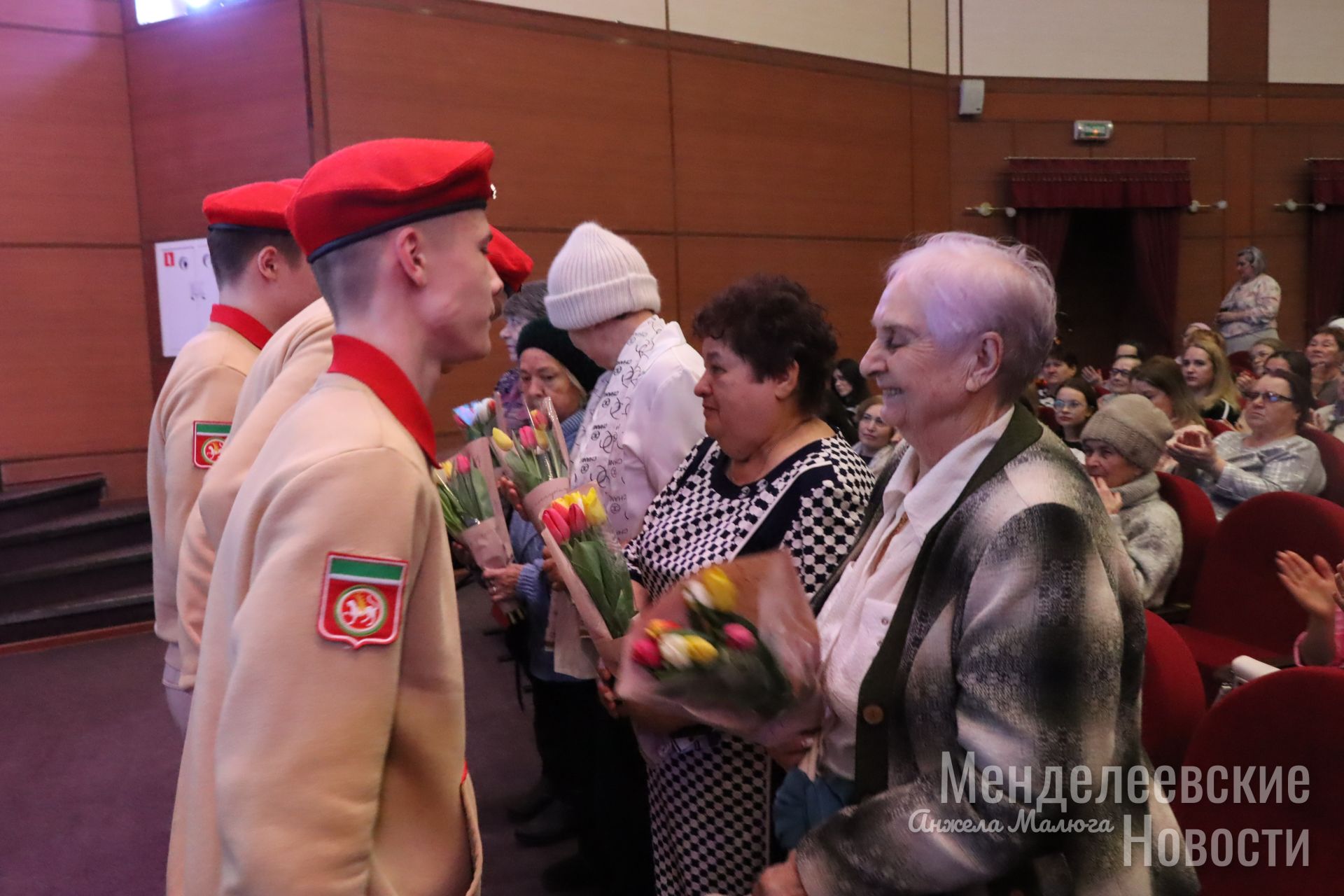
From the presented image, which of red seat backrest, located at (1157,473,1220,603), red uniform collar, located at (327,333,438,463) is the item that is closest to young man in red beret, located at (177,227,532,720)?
red uniform collar, located at (327,333,438,463)

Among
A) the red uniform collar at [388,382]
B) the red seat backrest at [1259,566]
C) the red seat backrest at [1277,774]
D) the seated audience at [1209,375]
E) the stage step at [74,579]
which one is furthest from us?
the seated audience at [1209,375]

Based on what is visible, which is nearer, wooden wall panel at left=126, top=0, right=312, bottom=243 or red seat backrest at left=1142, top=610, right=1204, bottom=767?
red seat backrest at left=1142, top=610, right=1204, bottom=767

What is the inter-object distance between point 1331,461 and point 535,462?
3.45 meters

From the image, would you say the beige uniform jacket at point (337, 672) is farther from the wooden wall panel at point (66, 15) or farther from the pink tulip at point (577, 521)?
the wooden wall panel at point (66, 15)

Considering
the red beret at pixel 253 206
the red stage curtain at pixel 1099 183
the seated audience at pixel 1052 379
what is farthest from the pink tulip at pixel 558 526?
the red stage curtain at pixel 1099 183

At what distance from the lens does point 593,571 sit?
6.15 feet

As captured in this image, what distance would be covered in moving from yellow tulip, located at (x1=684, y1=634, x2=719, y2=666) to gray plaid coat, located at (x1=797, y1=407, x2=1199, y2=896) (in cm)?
20

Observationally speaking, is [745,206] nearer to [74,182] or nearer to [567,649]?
[74,182]

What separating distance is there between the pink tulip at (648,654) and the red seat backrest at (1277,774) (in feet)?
3.08

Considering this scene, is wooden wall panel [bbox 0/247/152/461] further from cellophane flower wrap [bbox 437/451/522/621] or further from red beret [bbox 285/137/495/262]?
red beret [bbox 285/137/495/262]

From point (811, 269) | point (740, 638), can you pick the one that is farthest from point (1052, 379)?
point (740, 638)

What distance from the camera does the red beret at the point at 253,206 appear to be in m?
2.04

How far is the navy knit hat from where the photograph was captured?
2.94 meters

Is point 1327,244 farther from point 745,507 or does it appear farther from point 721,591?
point 721,591
